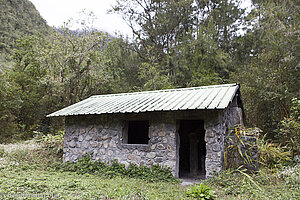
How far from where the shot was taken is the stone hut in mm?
6207

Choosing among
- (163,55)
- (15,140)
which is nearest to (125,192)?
(15,140)

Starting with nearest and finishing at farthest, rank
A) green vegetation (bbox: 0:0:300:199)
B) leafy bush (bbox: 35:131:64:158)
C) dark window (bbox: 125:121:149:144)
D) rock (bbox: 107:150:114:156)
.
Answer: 1. green vegetation (bbox: 0:0:300:199)
2. rock (bbox: 107:150:114:156)
3. leafy bush (bbox: 35:131:64:158)
4. dark window (bbox: 125:121:149:144)

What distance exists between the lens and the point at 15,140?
1316 cm

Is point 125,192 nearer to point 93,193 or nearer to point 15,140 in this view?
point 93,193

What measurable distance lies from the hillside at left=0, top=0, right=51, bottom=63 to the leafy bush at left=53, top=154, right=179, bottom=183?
815 inches

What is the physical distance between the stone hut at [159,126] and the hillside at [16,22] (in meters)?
20.3

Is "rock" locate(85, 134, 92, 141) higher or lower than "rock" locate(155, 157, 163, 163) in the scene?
higher

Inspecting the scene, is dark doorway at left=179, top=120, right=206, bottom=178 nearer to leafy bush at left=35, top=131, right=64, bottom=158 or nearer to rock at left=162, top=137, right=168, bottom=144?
rock at left=162, top=137, right=168, bottom=144

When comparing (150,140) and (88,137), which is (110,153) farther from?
(150,140)

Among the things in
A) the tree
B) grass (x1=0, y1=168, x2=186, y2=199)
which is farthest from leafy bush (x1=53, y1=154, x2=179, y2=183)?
the tree

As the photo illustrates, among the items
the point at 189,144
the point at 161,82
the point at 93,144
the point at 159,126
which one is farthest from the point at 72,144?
the point at 161,82

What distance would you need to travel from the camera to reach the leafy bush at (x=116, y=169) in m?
6.39

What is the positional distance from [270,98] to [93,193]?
9979 millimetres

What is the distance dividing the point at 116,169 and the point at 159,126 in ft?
6.40
